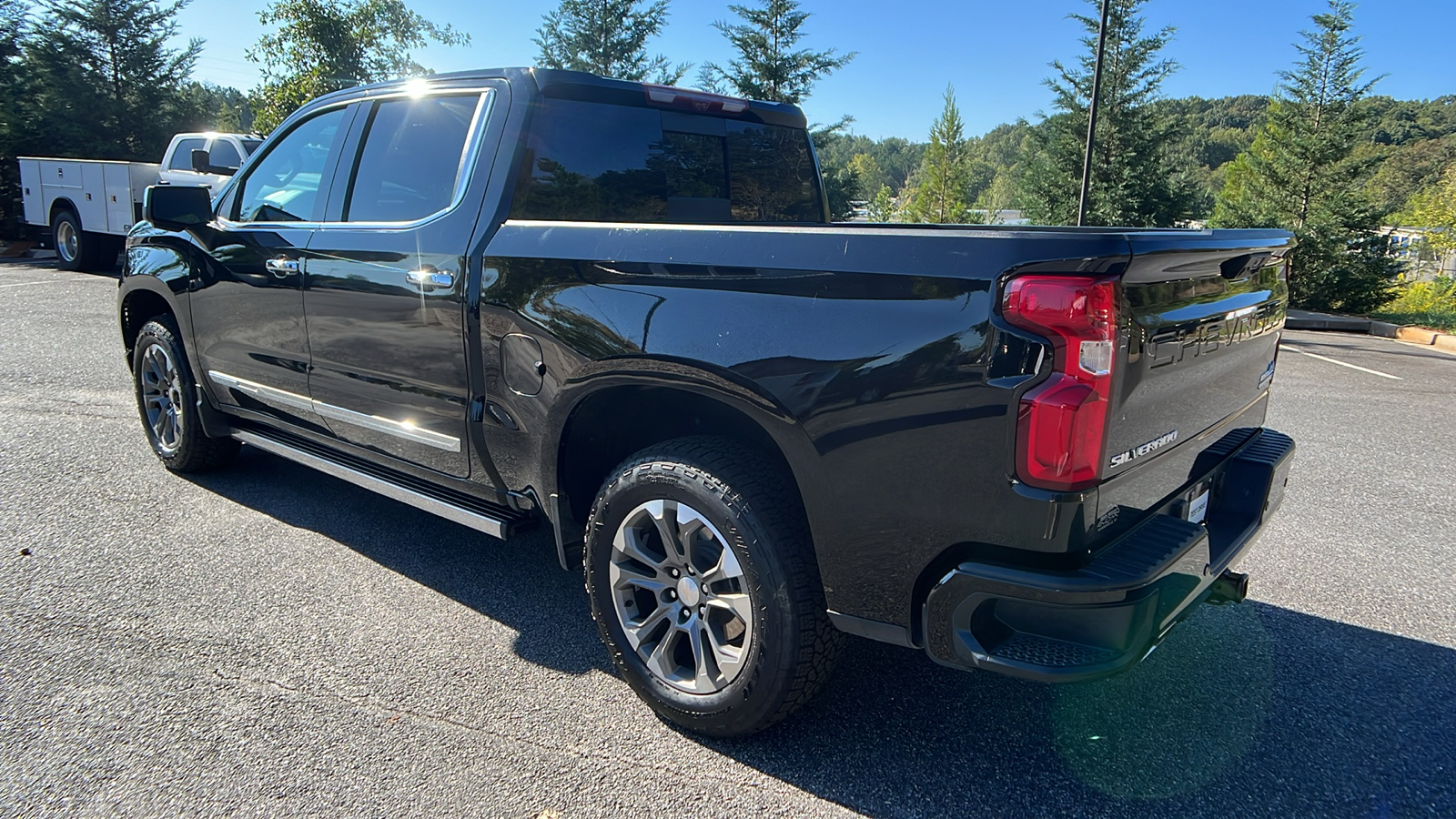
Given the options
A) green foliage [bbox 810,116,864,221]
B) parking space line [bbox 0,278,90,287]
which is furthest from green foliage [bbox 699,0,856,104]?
parking space line [bbox 0,278,90,287]

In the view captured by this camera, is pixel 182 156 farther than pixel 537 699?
Yes

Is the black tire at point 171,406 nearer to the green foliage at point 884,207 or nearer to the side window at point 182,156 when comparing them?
the side window at point 182,156

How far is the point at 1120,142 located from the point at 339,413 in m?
23.6

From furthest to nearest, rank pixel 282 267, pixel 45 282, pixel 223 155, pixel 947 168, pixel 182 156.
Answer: pixel 947 168, pixel 45 282, pixel 182 156, pixel 223 155, pixel 282 267

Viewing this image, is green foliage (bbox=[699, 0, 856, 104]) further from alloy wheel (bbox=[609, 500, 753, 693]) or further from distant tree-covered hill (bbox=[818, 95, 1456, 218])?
alloy wheel (bbox=[609, 500, 753, 693])

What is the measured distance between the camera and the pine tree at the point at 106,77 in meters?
23.9

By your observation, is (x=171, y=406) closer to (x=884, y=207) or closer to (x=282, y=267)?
(x=282, y=267)

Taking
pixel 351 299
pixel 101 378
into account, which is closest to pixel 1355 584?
pixel 351 299

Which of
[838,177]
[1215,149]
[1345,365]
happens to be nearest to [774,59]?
[838,177]

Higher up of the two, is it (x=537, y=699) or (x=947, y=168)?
(x=947, y=168)

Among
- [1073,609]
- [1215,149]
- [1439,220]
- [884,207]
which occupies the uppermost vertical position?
[1215,149]

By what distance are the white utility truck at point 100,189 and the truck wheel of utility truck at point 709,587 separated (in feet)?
42.8

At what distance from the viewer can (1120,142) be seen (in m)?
23.0

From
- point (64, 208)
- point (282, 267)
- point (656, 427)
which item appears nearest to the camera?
point (656, 427)
